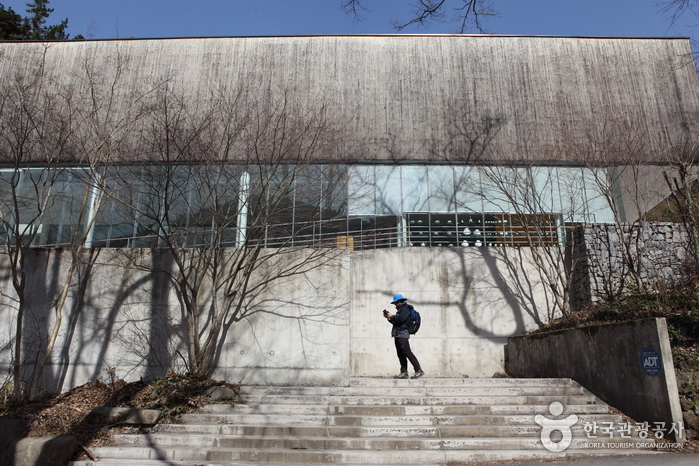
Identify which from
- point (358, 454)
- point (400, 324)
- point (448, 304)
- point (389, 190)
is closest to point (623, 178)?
point (448, 304)

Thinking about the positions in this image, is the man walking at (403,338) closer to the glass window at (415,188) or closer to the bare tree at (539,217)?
the bare tree at (539,217)

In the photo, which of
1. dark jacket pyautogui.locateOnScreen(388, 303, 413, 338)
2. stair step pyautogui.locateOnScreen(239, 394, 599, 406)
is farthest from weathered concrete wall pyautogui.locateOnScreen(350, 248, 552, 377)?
stair step pyautogui.locateOnScreen(239, 394, 599, 406)

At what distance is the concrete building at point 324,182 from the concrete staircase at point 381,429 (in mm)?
1820

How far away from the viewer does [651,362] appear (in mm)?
5551

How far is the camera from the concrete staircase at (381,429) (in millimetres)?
5199

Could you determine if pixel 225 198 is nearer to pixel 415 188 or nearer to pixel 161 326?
pixel 161 326

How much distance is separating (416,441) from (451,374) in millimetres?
4998

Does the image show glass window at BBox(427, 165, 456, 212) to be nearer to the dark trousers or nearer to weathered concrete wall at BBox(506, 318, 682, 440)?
weathered concrete wall at BBox(506, 318, 682, 440)

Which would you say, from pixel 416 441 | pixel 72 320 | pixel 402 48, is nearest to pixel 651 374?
pixel 416 441

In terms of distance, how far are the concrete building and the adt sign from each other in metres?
4.72

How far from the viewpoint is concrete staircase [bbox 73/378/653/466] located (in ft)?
17.1

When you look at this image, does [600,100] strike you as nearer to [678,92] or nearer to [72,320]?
[678,92]

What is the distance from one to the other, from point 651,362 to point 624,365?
518 millimetres

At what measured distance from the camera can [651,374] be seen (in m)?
5.55
